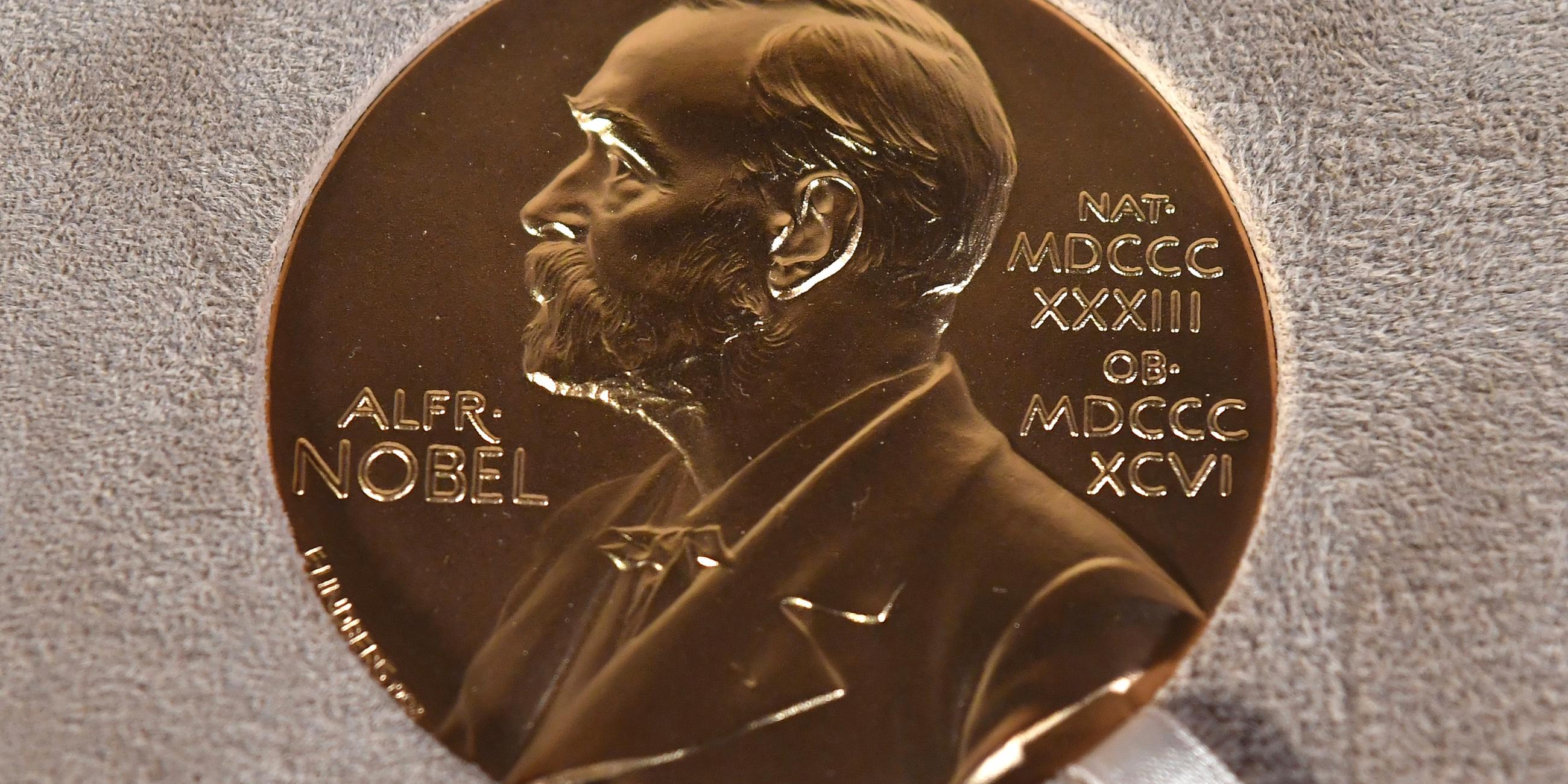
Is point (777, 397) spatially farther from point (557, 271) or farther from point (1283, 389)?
point (1283, 389)

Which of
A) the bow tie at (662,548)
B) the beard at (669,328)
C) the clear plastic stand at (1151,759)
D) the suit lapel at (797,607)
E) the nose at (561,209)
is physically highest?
the nose at (561,209)

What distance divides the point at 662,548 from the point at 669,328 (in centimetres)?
20

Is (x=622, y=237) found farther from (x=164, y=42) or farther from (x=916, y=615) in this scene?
(x=164, y=42)

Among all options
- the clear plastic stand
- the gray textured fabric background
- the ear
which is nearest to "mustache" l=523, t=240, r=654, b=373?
the ear

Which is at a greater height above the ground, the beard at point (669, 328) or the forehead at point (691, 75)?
the forehead at point (691, 75)

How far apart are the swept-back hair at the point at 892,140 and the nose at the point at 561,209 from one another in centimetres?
16

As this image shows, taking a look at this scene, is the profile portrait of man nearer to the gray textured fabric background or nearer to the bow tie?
the bow tie

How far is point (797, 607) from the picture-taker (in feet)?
2.95

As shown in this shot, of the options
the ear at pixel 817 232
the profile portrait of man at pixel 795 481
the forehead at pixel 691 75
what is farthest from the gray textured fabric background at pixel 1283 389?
the ear at pixel 817 232

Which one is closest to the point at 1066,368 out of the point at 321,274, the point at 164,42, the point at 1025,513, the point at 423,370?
the point at 1025,513

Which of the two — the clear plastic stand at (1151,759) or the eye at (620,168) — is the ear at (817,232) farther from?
the clear plastic stand at (1151,759)

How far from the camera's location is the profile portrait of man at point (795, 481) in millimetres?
883

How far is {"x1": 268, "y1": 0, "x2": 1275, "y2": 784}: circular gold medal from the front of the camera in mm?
888

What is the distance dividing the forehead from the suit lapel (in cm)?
31
